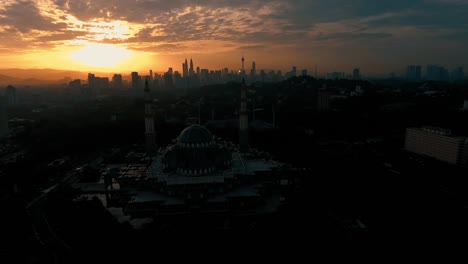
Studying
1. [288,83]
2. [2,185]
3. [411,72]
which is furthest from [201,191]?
[411,72]

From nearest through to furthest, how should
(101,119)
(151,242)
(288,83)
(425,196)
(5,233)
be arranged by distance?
(151,242), (5,233), (425,196), (101,119), (288,83)

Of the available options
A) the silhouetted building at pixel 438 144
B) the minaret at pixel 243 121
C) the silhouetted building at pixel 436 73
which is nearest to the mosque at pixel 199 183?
the minaret at pixel 243 121

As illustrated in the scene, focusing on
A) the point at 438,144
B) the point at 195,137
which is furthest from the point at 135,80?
the point at 438,144

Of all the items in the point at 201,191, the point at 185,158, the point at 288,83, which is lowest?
the point at 201,191

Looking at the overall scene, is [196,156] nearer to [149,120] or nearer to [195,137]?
[195,137]

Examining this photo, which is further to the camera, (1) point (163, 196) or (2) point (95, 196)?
(2) point (95, 196)

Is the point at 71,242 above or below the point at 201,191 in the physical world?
below

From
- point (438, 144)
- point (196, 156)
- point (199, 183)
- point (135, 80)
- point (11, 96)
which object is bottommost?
point (199, 183)

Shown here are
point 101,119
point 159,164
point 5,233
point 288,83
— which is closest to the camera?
point 5,233

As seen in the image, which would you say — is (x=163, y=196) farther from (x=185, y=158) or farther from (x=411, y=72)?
(x=411, y=72)
